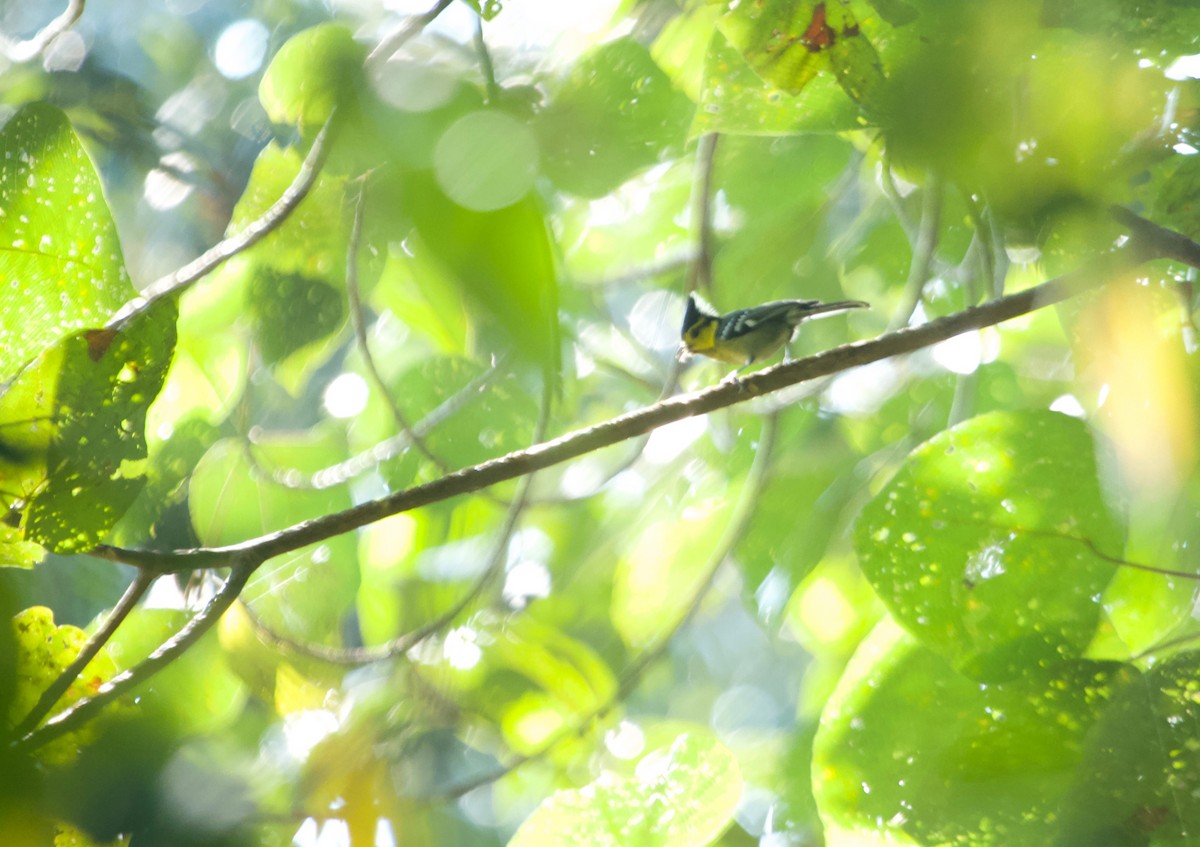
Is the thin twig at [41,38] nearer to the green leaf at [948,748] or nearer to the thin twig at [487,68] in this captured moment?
the thin twig at [487,68]

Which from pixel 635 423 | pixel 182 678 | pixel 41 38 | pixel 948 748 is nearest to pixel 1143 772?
pixel 948 748

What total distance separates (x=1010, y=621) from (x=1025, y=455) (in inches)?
1.7

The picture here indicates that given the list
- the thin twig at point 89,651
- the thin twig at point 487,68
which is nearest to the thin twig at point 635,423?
the thin twig at point 89,651

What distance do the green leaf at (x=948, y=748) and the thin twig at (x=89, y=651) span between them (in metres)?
0.20

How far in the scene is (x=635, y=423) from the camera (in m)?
0.26

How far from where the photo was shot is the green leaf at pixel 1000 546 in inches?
9.2

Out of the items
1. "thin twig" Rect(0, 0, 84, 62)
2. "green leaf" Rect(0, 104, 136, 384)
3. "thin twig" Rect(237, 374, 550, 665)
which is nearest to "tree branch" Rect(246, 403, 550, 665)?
"thin twig" Rect(237, 374, 550, 665)

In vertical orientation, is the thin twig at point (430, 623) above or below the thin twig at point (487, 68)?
below

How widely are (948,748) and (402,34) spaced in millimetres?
274

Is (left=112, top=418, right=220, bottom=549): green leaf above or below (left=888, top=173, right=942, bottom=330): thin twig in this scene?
below

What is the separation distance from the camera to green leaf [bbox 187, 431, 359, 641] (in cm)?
31

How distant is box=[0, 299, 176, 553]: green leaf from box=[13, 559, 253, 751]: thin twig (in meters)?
0.04

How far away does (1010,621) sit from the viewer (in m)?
0.24

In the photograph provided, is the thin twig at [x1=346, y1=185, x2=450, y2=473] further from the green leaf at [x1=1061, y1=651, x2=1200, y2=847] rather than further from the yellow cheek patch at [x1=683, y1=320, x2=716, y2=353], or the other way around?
the green leaf at [x1=1061, y1=651, x2=1200, y2=847]
